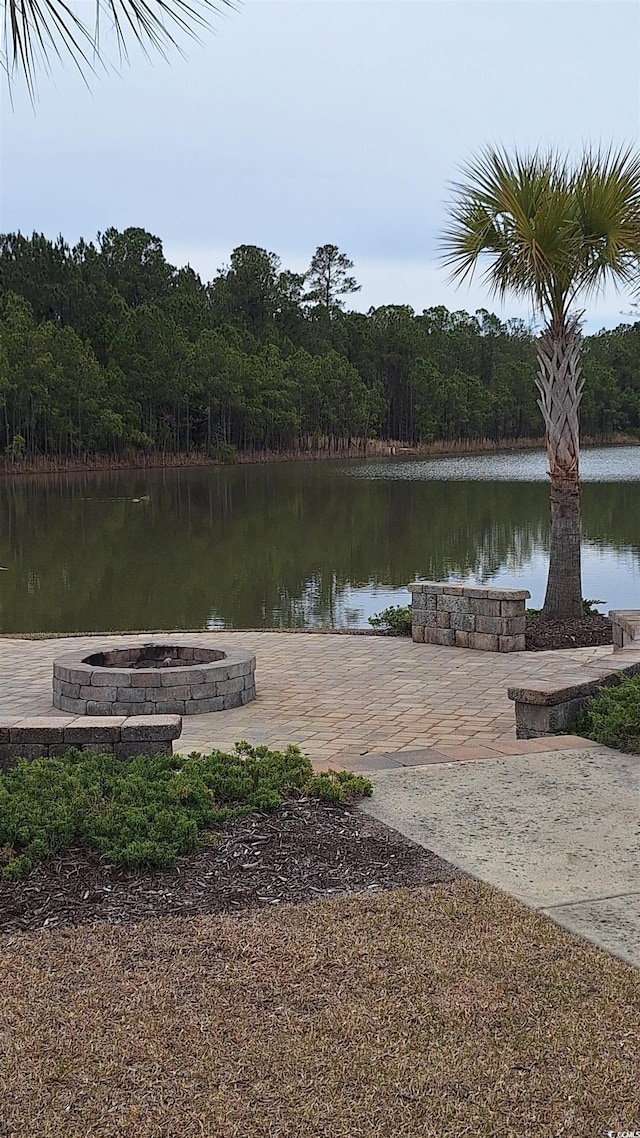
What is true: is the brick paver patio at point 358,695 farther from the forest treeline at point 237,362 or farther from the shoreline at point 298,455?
the shoreline at point 298,455

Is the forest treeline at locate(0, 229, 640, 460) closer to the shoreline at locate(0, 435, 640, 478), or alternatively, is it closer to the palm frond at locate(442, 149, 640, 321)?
the shoreline at locate(0, 435, 640, 478)

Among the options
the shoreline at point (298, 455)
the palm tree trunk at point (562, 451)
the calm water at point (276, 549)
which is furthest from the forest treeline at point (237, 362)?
the palm tree trunk at point (562, 451)

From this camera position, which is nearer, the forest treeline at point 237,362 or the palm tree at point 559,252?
the palm tree at point 559,252

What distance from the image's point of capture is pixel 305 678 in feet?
31.0

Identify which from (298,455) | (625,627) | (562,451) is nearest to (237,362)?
(298,455)

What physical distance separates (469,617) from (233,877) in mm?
6881

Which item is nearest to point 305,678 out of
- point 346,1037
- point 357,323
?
point 346,1037

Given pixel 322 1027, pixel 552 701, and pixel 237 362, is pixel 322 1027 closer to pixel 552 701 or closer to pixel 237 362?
pixel 552 701

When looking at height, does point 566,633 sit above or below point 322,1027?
below

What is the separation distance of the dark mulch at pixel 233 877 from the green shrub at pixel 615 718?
1.87 m

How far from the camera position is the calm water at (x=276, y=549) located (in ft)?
55.8

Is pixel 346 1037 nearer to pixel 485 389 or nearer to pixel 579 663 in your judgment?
pixel 579 663

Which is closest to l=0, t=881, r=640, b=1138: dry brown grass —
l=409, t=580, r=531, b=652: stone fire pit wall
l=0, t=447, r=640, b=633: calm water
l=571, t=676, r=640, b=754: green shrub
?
l=571, t=676, r=640, b=754: green shrub

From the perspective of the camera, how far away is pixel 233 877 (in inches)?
162
